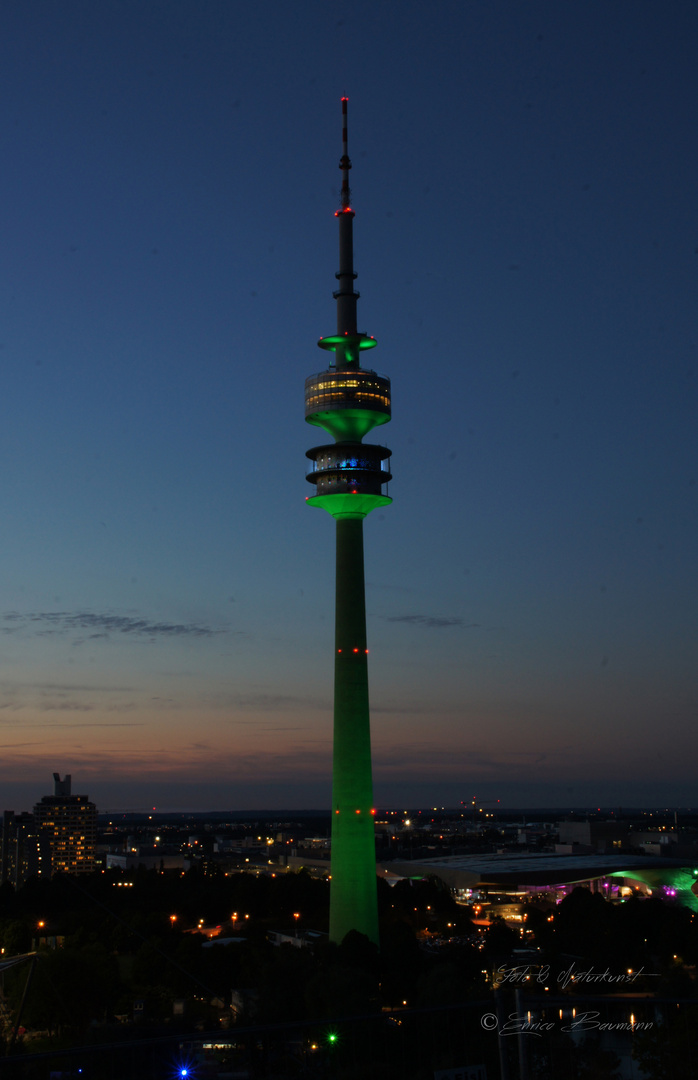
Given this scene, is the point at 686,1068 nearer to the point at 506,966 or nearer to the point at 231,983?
the point at 506,966

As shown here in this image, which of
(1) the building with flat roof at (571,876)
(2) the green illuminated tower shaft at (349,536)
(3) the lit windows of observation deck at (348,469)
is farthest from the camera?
(1) the building with flat roof at (571,876)

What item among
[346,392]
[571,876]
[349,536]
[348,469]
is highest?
[346,392]

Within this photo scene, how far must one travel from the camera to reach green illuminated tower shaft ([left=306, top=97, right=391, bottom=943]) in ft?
302

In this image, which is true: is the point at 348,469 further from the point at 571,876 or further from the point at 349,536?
the point at 571,876

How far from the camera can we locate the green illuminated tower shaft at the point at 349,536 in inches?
3622

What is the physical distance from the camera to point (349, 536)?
322 feet

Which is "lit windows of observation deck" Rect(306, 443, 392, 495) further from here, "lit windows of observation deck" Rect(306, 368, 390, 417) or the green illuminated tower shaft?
"lit windows of observation deck" Rect(306, 368, 390, 417)

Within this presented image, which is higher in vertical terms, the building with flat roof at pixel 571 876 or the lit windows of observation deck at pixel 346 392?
the lit windows of observation deck at pixel 346 392

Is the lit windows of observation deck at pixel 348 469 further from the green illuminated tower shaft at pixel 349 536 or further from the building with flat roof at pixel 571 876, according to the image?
the building with flat roof at pixel 571 876

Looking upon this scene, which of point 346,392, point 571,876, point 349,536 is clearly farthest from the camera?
point 571,876

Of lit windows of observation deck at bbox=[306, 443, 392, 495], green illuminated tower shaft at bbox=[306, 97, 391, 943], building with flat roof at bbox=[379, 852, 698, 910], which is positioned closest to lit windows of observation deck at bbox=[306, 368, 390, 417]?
green illuminated tower shaft at bbox=[306, 97, 391, 943]

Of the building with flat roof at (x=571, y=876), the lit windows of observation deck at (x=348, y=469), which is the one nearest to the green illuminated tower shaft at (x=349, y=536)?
the lit windows of observation deck at (x=348, y=469)

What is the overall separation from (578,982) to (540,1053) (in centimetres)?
2949

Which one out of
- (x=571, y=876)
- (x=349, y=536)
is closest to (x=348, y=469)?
(x=349, y=536)
